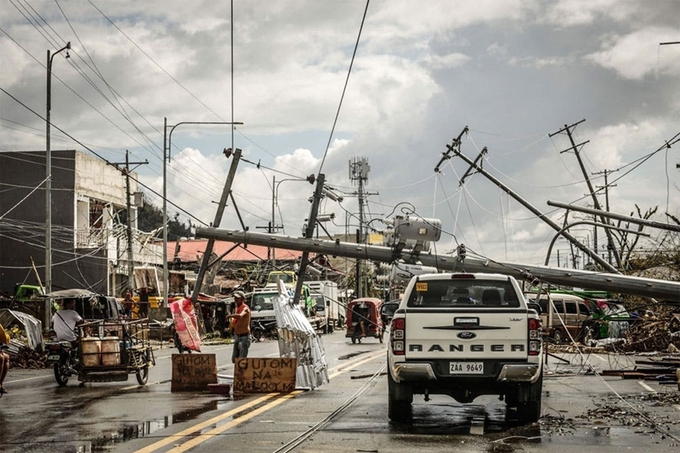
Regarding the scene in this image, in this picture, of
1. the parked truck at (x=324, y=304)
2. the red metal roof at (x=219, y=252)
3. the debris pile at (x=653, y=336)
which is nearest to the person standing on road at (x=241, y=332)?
the debris pile at (x=653, y=336)

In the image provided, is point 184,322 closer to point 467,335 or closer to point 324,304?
point 467,335

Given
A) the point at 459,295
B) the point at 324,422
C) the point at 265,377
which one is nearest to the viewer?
the point at 324,422

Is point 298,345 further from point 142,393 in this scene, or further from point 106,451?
point 106,451

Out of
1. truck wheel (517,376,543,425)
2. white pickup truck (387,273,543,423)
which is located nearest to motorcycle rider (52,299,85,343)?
white pickup truck (387,273,543,423)

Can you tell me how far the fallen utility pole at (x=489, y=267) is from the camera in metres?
25.4

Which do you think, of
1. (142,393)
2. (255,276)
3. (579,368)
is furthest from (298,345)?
(255,276)

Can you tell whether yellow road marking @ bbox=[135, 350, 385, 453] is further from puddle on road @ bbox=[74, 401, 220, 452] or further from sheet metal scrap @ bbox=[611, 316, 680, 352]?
sheet metal scrap @ bbox=[611, 316, 680, 352]

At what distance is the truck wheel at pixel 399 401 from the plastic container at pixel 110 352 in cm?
836

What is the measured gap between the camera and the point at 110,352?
20.0 m

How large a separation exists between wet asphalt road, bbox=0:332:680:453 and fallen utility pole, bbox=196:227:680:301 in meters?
5.74

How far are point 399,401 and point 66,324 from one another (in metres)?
10.4

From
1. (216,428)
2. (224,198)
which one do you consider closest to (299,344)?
(216,428)

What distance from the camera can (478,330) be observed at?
13.1m

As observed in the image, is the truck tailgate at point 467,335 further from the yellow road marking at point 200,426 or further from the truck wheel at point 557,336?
the truck wheel at point 557,336
